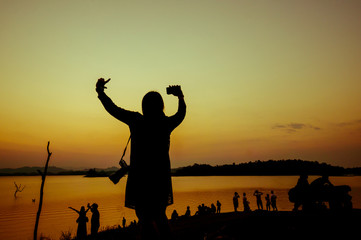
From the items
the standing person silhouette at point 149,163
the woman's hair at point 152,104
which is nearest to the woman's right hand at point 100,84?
the standing person silhouette at point 149,163

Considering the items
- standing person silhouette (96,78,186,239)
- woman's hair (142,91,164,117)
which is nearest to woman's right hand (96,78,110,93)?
standing person silhouette (96,78,186,239)

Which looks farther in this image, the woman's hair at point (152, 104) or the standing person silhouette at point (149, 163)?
the woman's hair at point (152, 104)

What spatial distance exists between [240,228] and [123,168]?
11.8 ft

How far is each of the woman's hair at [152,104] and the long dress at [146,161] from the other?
7 cm

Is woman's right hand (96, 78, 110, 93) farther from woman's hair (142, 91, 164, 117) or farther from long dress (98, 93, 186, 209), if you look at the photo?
woman's hair (142, 91, 164, 117)

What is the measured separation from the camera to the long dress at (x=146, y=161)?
95.4 inches

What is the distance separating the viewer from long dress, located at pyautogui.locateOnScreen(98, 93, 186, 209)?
2424 mm

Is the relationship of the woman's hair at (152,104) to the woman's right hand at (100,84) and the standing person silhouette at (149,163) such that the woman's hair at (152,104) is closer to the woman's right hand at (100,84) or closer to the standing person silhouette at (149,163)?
the standing person silhouette at (149,163)

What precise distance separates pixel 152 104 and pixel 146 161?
0.59 metres

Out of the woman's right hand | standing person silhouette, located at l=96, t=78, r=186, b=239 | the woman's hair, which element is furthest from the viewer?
the woman's hair

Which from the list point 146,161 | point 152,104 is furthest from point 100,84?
point 146,161

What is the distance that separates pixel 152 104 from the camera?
105 inches

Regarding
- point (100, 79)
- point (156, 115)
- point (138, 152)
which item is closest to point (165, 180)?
point (138, 152)

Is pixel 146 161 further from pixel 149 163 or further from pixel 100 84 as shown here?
pixel 100 84
